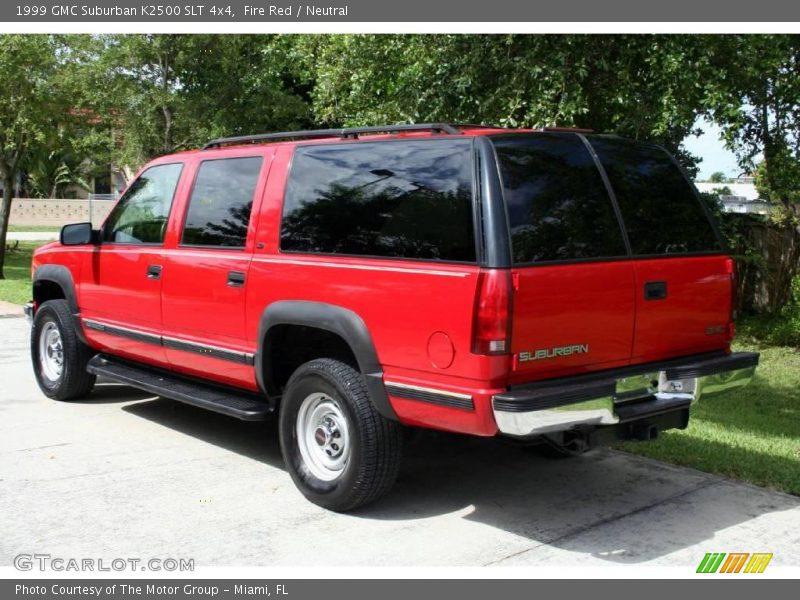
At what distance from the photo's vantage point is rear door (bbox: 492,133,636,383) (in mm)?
4508

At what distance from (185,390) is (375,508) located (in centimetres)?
174

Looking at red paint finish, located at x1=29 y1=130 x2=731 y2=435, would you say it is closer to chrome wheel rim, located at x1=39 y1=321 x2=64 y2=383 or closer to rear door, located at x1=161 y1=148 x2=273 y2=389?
rear door, located at x1=161 y1=148 x2=273 y2=389

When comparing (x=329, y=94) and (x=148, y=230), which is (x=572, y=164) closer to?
(x=148, y=230)

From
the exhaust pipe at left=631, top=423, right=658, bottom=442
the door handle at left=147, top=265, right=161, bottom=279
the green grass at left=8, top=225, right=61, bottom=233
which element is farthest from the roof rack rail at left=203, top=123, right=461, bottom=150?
the green grass at left=8, top=225, right=61, bottom=233

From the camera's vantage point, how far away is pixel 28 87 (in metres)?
17.8

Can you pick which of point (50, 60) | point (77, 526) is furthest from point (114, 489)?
point (50, 60)

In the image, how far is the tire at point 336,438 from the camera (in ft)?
16.4

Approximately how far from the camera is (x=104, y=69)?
15.5 m

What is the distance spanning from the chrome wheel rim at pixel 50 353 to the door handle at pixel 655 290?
16.8 ft

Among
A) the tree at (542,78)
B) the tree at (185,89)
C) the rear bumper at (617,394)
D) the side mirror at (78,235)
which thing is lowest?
the rear bumper at (617,394)

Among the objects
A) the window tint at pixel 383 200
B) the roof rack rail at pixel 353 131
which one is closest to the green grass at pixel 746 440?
the window tint at pixel 383 200

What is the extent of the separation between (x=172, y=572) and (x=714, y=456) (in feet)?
12.2

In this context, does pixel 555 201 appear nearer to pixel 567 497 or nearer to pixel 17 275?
pixel 567 497

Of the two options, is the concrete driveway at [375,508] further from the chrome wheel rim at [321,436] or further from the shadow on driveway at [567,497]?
the chrome wheel rim at [321,436]
